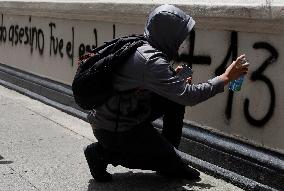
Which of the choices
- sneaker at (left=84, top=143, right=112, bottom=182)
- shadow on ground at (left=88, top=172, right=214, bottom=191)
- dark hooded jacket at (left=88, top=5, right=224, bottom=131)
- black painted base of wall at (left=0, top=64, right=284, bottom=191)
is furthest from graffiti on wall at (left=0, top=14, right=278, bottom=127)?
sneaker at (left=84, top=143, right=112, bottom=182)

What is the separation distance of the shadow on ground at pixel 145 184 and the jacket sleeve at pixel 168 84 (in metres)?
0.72

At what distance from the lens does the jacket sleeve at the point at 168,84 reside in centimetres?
A: 346

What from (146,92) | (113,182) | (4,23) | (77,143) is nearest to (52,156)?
(77,143)

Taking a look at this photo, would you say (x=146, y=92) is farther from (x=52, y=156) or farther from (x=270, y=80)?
(x=52, y=156)

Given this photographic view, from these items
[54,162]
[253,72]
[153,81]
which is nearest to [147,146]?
[153,81]

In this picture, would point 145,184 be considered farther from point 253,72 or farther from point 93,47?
point 93,47

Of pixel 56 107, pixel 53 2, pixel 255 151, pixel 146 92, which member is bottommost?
pixel 56 107

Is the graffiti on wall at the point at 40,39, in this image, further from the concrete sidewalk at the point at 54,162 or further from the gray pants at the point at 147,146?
the gray pants at the point at 147,146

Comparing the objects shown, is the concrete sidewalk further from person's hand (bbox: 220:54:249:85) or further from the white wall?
person's hand (bbox: 220:54:249:85)

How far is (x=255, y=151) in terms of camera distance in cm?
396

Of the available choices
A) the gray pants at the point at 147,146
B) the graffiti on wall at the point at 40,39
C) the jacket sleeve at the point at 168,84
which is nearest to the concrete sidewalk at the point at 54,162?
the gray pants at the point at 147,146

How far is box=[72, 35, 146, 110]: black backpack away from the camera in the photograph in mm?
3588

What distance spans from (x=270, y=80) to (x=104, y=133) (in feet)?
4.00

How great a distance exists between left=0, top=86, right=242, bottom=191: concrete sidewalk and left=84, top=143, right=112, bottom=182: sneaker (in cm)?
6
